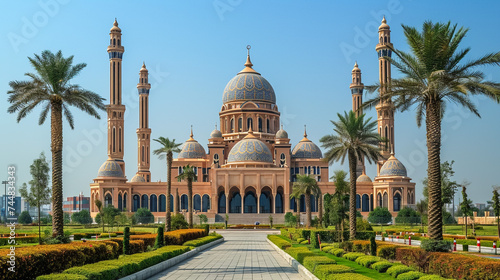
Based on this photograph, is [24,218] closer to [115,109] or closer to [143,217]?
[143,217]

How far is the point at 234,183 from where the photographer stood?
80062 mm

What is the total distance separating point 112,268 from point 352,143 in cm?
2195

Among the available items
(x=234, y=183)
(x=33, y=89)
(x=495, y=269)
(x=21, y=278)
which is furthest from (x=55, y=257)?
(x=234, y=183)

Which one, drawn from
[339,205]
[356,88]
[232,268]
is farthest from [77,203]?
[232,268]

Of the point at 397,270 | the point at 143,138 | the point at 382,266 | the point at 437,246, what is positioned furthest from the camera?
the point at 143,138

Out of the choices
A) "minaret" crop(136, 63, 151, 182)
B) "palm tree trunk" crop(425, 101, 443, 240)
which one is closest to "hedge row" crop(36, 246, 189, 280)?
"palm tree trunk" crop(425, 101, 443, 240)

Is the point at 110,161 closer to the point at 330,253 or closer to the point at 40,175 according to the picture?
the point at 40,175

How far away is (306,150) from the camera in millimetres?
90375

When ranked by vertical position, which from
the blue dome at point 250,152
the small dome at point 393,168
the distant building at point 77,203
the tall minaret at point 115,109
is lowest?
the distant building at point 77,203

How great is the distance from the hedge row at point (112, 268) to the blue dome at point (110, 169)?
59.6 metres

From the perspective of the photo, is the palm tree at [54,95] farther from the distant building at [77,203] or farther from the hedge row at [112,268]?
the distant building at [77,203]

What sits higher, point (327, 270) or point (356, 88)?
point (356, 88)

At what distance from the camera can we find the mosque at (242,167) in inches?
3157

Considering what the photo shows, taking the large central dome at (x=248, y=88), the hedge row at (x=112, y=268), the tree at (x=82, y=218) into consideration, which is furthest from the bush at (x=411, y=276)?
the large central dome at (x=248, y=88)
